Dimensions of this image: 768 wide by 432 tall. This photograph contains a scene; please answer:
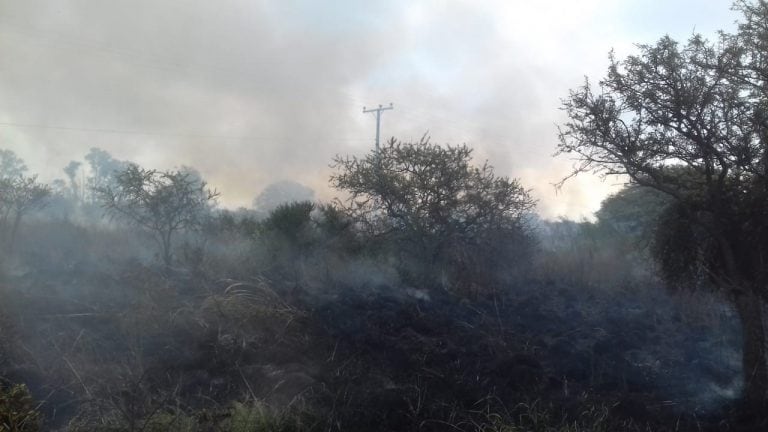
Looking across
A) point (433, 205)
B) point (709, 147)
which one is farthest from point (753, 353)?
point (433, 205)

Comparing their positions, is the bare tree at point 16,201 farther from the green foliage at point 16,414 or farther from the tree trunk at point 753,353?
the tree trunk at point 753,353

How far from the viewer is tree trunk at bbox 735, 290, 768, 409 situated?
24.6ft

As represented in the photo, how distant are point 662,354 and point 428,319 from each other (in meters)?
3.58

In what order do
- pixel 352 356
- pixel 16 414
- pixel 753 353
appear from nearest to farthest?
pixel 16 414
pixel 753 353
pixel 352 356

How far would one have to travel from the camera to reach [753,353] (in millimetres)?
7637

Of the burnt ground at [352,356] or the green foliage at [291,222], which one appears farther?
the green foliage at [291,222]

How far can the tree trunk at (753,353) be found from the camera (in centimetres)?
748

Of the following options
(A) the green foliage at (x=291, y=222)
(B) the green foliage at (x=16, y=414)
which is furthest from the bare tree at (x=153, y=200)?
(B) the green foliage at (x=16, y=414)

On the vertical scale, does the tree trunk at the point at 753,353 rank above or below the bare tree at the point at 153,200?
below

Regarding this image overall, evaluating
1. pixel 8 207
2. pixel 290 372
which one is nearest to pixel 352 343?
pixel 290 372

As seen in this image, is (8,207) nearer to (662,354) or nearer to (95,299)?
(95,299)

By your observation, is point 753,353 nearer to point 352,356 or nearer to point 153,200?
point 352,356

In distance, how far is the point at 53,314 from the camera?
28.1ft

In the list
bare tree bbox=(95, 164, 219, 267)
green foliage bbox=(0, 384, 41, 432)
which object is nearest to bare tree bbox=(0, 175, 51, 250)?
bare tree bbox=(95, 164, 219, 267)
